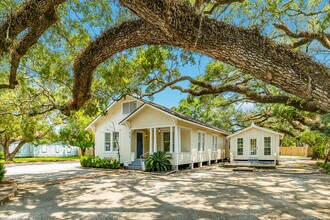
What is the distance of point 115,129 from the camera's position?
→ 19.2 m

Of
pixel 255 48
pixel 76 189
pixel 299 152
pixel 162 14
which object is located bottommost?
pixel 299 152

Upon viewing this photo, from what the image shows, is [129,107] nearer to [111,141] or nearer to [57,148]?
[111,141]

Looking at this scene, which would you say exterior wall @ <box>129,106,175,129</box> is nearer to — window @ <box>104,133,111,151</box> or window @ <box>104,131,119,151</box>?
window @ <box>104,131,119,151</box>

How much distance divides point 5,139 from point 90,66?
25.8 meters

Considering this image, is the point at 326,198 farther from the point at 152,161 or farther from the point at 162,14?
the point at 152,161

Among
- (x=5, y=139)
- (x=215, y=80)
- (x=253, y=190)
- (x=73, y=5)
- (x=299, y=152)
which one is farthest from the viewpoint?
(x=299, y=152)

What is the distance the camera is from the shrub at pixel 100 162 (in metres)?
17.5

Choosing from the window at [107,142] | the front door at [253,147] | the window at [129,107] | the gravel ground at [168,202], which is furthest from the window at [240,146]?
the gravel ground at [168,202]

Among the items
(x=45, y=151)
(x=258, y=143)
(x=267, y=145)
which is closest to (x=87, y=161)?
(x=258, y=143)

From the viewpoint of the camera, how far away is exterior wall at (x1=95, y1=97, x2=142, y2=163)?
727 inches

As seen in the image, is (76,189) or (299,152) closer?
(76,189)

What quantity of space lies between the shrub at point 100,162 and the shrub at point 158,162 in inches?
120

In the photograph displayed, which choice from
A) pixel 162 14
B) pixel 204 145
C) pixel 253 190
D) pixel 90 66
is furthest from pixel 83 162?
pixel 162 14

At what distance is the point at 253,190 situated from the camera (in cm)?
902
